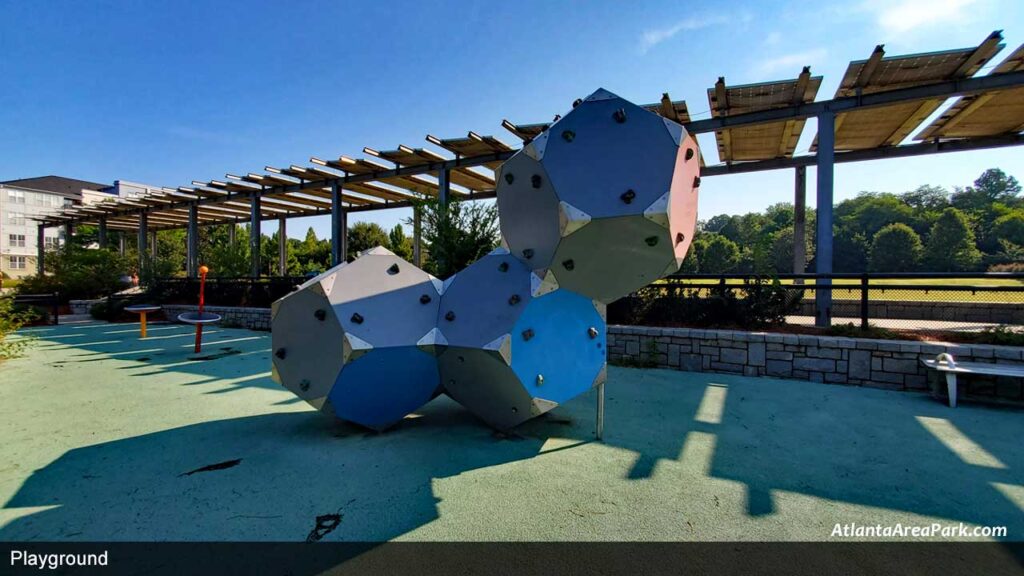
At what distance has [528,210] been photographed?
12.7 feet

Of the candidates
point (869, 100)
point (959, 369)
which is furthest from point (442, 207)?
point (959, 369)

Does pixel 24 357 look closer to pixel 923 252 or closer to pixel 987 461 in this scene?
pixel 987 461

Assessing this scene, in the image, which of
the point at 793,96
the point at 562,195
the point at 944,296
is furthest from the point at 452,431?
Answer: the point at 944,296

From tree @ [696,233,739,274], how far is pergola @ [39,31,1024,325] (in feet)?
112

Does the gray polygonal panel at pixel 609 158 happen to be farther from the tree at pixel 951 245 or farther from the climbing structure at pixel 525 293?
the tree at pixel 951 245

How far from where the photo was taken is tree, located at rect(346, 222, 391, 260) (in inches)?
1415

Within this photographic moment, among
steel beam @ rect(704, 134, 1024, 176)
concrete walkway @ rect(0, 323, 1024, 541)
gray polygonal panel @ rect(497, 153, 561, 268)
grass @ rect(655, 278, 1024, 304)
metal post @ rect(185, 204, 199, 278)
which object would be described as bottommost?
concrete walkway @ rect(0, 323, 1024, 541)

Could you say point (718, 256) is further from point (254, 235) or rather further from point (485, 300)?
point (485, 300)

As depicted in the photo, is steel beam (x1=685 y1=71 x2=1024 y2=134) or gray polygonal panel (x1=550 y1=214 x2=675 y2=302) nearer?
gray polygonal panel (x1=550 y1=214 x2=675 y2=302)

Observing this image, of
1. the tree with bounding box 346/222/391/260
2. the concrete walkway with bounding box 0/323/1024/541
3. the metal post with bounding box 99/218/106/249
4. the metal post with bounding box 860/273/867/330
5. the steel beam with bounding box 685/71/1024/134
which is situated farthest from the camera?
the tree with bounding box 346/222/391/260

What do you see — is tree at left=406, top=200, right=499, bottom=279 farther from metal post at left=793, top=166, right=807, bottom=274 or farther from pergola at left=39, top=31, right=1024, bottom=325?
metal post at left=793, top=166, right=807, bottom=274

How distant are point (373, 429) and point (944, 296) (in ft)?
44.2

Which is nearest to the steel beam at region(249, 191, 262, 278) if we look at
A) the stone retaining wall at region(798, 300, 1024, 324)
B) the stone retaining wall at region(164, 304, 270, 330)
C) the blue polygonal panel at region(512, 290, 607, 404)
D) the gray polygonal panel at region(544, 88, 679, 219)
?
the stone retaining wall at region(164, 304, 270, 330)

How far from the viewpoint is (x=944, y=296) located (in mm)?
10133
